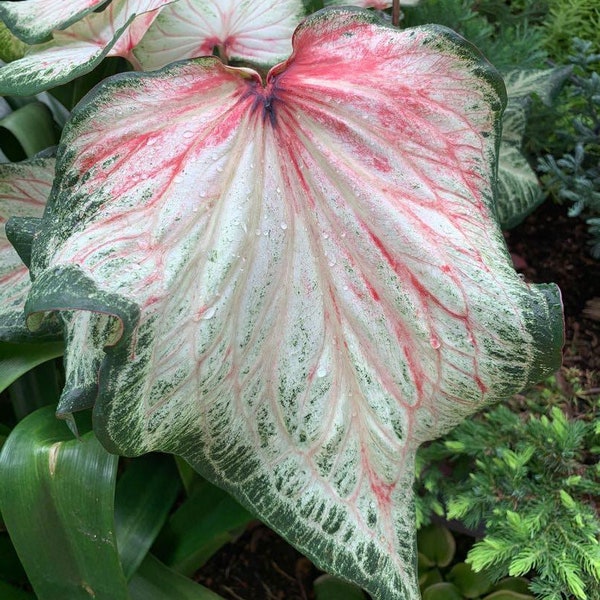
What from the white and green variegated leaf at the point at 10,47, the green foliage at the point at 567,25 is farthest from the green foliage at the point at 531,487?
the white and green variegated leaf at the point at 10,47

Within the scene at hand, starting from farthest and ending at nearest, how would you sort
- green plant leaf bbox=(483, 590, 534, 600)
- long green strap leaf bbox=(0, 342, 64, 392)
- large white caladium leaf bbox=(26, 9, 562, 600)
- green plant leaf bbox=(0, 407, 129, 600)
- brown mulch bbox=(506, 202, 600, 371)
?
brown mulch bbox=(506, 202, 600, 371), green plant leaf bbox=(483, 590, 534, 600), long green strap leaf bbox=(0, 342, 64, 392), green plant leaf bbox=(0, 407, 129, 600), large white caladium leaf bbox=(26, 9, 562, 600)

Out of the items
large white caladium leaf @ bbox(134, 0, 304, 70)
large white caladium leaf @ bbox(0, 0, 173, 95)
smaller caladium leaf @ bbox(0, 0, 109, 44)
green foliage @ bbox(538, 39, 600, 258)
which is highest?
smaller caladium leaf @ bbox(0, 0, 109, 44)

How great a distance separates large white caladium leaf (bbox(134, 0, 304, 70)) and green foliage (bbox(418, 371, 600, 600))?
0.56 m

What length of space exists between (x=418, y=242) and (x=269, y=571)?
2.74 feet

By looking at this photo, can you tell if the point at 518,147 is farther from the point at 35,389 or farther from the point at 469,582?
the point at 35,389

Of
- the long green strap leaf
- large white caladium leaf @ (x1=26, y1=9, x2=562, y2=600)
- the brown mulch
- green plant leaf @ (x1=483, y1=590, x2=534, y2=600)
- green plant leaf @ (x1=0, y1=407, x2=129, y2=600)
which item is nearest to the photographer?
large white caladium leaf @ (x1=26, y1=9, x2=562, y2=600)

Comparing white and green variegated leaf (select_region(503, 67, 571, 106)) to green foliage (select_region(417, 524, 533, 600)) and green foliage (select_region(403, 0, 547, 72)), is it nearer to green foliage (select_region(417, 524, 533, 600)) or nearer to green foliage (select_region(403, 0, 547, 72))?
green foliage (select_region(403, 0, 547, 72))

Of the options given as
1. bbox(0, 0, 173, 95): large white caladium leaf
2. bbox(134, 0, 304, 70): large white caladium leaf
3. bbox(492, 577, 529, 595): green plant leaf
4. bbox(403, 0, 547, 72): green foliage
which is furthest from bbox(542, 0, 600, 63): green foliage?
bbox(492, 577, 529, 595): green plant leaf

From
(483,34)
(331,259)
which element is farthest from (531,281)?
(331,259)

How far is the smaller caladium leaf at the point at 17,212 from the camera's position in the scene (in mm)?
784

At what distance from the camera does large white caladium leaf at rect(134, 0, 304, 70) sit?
0.76 metres

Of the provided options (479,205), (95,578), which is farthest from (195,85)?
(95,578)

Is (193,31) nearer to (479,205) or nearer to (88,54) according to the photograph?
(88,54)

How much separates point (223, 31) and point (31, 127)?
389 mm
